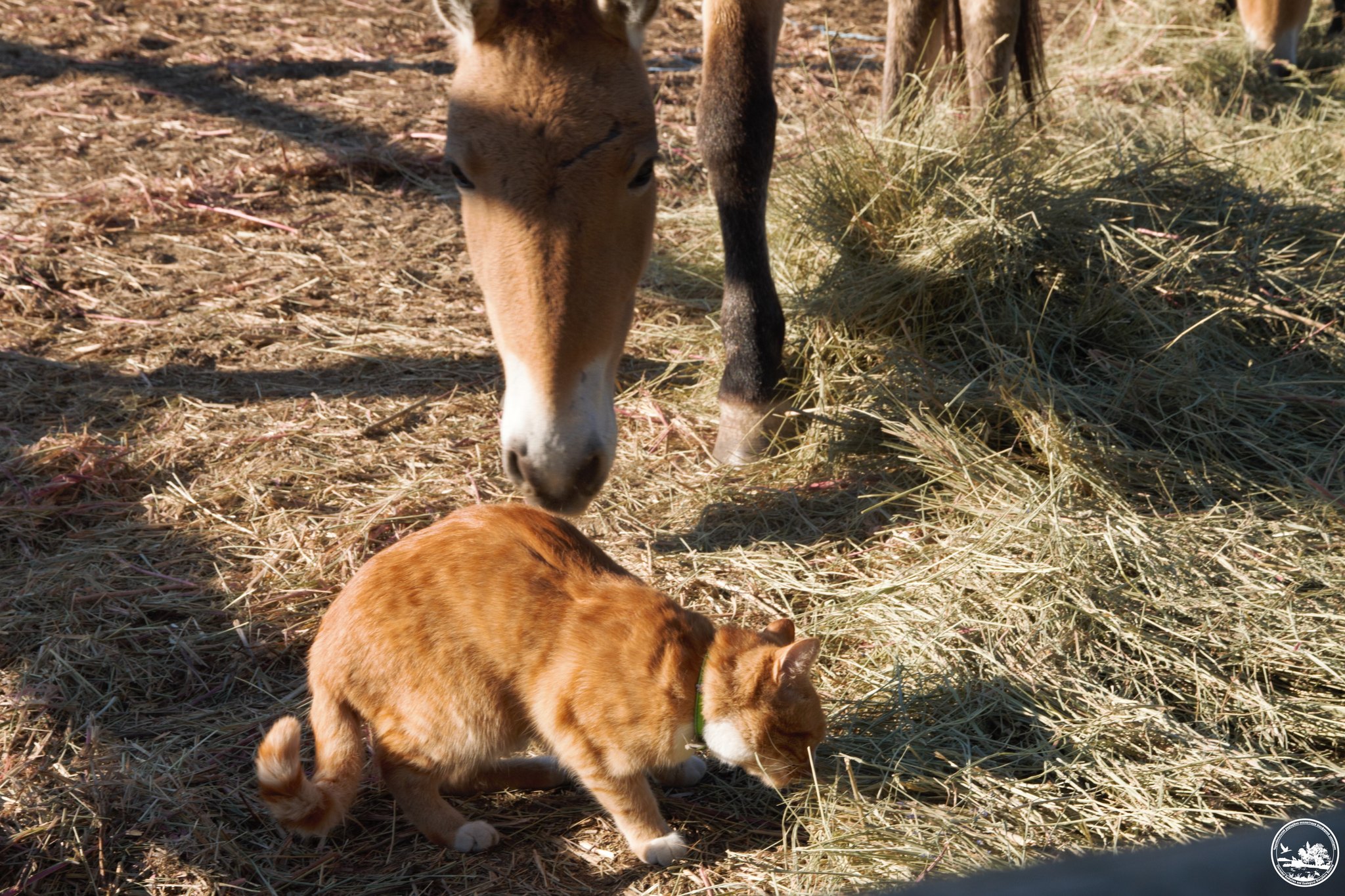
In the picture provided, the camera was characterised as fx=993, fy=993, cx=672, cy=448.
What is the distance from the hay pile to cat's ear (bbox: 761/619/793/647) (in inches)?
11.6

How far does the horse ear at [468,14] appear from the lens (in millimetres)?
2328

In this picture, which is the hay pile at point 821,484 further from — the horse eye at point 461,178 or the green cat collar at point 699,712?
the horse eye at point 461,178

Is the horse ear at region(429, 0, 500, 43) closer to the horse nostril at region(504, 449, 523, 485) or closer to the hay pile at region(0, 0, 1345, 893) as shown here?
the horse nostril at region(504, 449, 523, 485)

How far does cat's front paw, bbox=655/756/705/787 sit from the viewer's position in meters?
2.20

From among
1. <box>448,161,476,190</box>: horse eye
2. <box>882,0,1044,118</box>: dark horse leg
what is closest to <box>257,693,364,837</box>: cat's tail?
<box>448,161,476,190</box>: horse eye

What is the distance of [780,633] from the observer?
2.08 m

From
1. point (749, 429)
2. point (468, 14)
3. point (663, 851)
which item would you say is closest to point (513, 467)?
point (663, 851)

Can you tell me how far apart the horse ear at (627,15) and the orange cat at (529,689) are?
130cm

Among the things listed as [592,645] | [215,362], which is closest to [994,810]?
[592,645]

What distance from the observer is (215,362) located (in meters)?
3.90

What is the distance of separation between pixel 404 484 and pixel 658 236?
2.14 m

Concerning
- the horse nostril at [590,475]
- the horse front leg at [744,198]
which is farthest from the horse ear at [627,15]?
the horse nostril at [590,475]

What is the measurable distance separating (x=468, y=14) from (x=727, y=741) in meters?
1.75

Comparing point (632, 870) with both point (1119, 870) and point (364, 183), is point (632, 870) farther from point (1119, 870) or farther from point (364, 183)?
point (364, 183)
